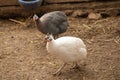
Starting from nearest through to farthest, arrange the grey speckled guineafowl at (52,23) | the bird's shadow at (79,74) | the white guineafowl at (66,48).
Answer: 1. the white guineafowl at (66,48)
2. the bird's shadow at (79,74)
3. the grey speckled guineafowl at (52,23)

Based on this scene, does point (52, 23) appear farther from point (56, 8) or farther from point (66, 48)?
point (56, 8)

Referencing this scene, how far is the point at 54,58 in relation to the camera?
12.9 ft

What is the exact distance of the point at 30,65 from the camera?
3.77 m

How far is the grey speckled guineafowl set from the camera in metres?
4.08

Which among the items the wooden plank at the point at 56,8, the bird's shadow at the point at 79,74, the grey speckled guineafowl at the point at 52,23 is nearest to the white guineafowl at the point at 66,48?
the bird's shadow at the point at 79,74

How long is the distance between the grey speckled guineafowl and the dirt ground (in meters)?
0.30

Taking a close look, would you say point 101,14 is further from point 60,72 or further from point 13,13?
point 60,72

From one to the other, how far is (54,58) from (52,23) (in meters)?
0.52

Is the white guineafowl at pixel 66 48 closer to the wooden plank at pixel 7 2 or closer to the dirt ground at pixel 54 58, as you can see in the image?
the dirt ground at pixel 54 58

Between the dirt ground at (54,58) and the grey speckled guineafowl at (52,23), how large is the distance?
0.30 meters

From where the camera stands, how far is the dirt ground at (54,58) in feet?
11.6

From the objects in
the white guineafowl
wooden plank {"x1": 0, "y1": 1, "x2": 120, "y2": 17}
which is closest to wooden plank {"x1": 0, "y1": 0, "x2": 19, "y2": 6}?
wooden plank {"x1": 0, "y1": 1, "x2": 120, "y2": 17}

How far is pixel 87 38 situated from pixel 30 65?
3.68ft

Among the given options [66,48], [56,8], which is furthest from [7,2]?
[66,48]
